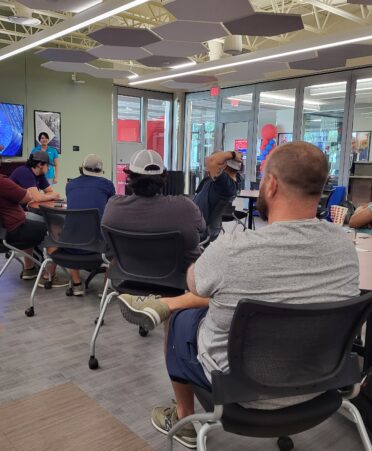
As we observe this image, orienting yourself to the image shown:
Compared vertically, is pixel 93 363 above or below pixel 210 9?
below

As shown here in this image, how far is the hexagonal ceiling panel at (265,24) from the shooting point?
4.48 m

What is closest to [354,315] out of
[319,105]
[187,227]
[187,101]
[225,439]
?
[225,439]

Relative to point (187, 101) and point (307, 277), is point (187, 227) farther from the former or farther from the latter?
point (187, 101)

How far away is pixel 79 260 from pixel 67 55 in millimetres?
4650

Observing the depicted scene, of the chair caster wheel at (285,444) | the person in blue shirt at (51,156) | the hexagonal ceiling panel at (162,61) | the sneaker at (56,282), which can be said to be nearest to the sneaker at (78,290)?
the sneaker at (56,282)

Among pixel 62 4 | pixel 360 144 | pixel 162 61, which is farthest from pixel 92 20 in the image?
pixel 360 144

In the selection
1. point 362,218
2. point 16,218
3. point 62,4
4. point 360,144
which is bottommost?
point 16,218

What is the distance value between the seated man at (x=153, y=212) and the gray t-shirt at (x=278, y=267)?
1002mm

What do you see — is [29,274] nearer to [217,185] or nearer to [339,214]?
[217,185]

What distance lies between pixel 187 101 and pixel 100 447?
35.4 feet

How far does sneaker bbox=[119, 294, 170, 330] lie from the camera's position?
1.34 meters

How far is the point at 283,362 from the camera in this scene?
1.12 meters

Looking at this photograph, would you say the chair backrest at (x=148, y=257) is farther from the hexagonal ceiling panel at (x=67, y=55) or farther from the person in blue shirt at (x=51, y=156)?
the person in blue shirt at (x=51, y=156)

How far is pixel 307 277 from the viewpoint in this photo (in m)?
1.10
